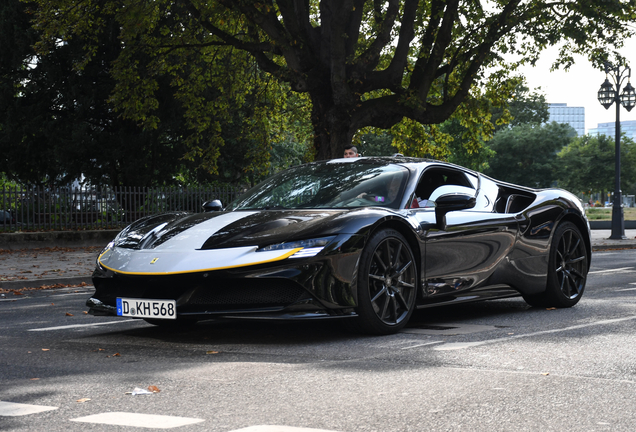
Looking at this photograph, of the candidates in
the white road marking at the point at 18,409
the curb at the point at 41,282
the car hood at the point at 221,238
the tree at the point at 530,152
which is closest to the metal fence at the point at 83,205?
the curb at the point at 41,282

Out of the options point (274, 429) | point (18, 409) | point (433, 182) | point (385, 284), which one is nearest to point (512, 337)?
point (385, 284)

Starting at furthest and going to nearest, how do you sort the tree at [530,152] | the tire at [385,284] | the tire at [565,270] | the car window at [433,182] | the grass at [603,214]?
the tree at [530,152] → the grass at [603,214] → the tire at [565,270] → the car window at [433,182] → the tire at [385,284]

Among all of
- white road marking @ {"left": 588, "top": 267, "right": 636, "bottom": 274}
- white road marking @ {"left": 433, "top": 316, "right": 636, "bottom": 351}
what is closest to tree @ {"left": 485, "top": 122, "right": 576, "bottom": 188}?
white road marking @ {"left": 588, "top": 267, "right": 636, "bottom": 274}

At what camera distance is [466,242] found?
6605 mm

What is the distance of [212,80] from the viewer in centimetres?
2503

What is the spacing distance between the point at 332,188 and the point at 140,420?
3.31 metres

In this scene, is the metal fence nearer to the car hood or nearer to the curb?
the curb

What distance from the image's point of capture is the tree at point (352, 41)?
18.4m

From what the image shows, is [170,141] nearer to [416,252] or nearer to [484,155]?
[416,252]

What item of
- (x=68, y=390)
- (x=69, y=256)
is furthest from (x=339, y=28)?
(x=68, y=390)

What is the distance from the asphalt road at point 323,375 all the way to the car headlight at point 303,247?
624 mm

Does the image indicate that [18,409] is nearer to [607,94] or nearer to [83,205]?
[83,205]

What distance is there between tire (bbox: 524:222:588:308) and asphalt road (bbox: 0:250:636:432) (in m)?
0.62

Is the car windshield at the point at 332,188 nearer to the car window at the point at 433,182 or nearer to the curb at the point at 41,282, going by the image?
the car window at the point at 433,182
